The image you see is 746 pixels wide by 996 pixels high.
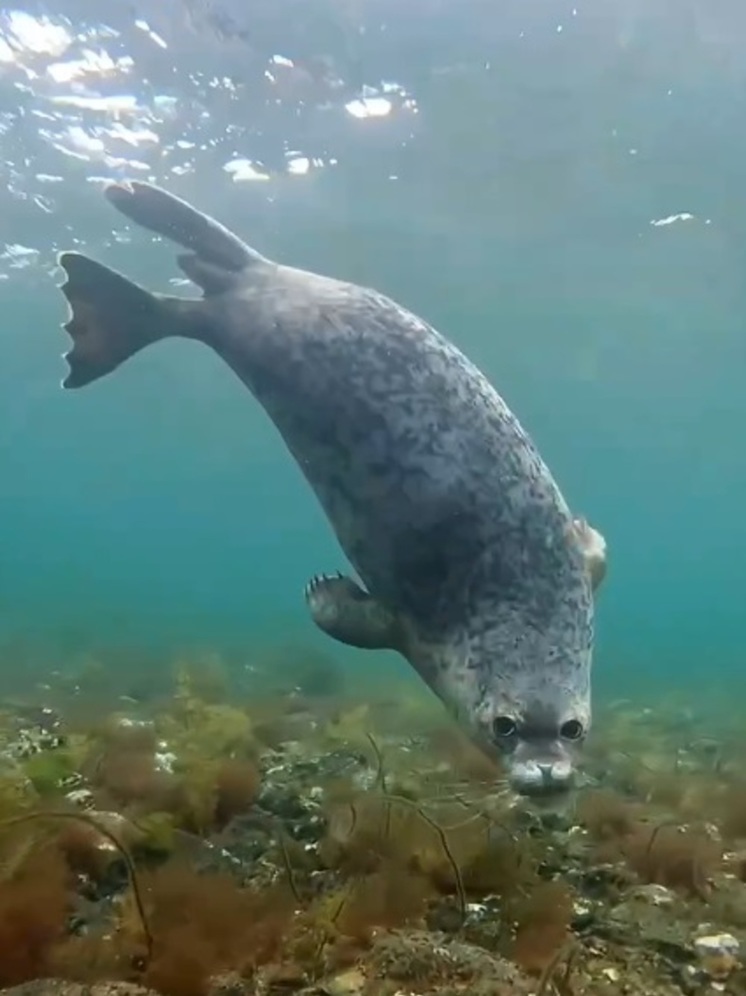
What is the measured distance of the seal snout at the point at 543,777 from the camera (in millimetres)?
3562

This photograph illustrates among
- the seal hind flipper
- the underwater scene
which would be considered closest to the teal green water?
the underwater scene

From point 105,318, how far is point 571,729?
12.6 feet

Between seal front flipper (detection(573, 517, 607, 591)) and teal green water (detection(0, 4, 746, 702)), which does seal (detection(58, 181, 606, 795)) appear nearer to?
seal front flipper (detection(573, 517, 607, 591))

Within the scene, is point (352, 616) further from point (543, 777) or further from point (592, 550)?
point (543, 777)

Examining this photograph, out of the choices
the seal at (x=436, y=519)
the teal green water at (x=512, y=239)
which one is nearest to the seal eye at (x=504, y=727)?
the seal at (x=436, y=519)

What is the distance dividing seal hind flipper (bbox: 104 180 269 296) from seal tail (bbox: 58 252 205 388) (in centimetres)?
24

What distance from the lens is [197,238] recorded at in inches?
234

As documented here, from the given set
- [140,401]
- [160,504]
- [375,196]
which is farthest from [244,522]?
[375,196]

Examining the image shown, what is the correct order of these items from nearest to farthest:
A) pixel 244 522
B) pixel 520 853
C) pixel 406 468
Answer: pixel 520 853
pixel 406 468
pixel 244 522

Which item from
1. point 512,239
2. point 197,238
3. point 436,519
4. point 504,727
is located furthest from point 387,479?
point 512,239

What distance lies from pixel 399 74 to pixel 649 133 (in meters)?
4.98

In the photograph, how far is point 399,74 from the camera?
1555cm

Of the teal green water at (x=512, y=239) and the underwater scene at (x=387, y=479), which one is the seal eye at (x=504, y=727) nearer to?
the underwater scene at (x=387, y=479)

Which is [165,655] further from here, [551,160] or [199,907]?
[199,907]
